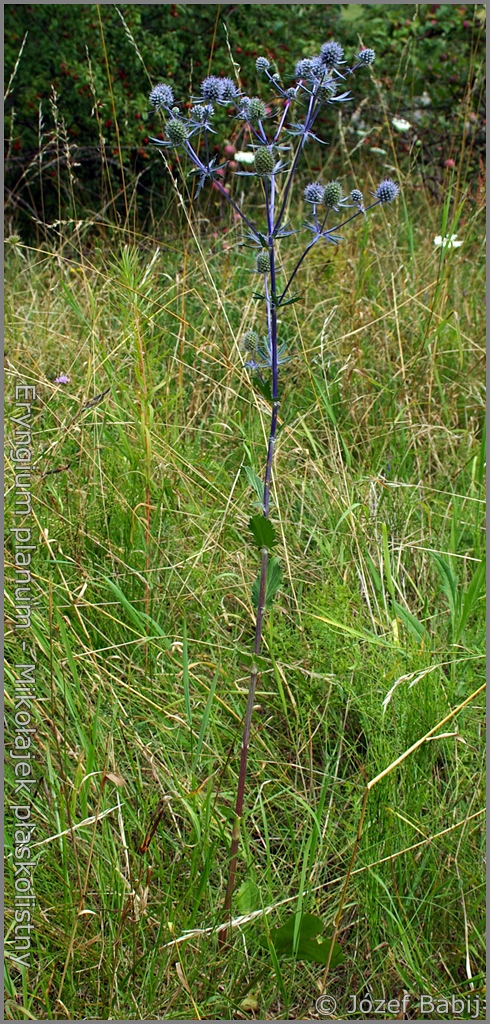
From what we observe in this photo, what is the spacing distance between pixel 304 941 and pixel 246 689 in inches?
21.8

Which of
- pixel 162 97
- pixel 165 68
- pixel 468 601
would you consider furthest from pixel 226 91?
pixel 165 68

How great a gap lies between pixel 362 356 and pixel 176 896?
181 centimetres

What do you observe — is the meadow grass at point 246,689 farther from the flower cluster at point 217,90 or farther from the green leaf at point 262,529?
the flower cluster at point 217,90

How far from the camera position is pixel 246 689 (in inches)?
66.3

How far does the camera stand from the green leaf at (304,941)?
3.90ft

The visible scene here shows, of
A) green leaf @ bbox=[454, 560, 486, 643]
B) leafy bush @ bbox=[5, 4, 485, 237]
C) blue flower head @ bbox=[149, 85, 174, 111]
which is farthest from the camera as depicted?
leafy bush @ bbox=[5, 4, 485, 237]

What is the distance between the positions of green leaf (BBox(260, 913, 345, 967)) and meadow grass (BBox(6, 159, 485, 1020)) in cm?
4

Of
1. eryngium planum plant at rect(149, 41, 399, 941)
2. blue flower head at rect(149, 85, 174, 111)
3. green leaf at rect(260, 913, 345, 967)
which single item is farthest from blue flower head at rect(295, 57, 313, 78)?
green leaf at rect(260, 913, 345, 967)

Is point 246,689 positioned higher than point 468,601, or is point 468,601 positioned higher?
point 468,601

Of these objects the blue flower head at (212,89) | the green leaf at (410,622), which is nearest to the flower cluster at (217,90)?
the blue flower head at (212,89)

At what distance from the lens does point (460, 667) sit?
1699mm

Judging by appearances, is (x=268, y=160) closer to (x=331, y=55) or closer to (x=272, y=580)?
(x=331, y=55)

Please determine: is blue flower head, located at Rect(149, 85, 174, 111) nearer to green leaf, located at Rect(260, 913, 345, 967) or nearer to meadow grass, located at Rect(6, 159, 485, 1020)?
meadow grass, located at Rect(6, 159, 485, 1020)

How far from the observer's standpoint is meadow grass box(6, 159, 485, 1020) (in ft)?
4.14
